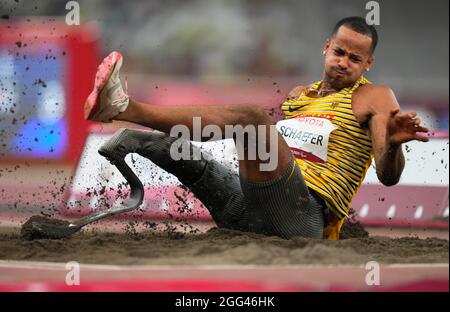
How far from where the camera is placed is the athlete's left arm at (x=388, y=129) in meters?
3.79

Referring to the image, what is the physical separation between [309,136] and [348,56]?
0.53m

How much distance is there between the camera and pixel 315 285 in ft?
10.5

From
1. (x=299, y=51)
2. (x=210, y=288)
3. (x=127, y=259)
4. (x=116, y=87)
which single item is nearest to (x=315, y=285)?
(x=210, y=288)

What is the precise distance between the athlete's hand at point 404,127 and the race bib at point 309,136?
628 mm

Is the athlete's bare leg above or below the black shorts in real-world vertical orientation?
above

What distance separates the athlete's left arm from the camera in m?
3.79

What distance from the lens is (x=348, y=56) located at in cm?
461

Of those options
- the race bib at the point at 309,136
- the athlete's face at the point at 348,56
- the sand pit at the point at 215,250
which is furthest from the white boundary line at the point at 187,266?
the athlete's face at the point at 348,56

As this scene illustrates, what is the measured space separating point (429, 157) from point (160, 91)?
→ 538cm

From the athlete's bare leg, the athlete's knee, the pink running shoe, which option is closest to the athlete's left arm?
the athlete's bare leg

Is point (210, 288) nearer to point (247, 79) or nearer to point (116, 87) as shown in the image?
point (116, 87)

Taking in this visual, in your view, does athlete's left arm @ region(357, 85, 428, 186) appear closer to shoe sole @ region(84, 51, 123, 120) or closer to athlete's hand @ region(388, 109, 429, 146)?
athlete's hand @ region(388, 109, 429, 146)

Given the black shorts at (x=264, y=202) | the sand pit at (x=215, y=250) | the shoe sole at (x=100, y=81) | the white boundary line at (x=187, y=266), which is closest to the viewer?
the white boundary line at (x=187, y=266)

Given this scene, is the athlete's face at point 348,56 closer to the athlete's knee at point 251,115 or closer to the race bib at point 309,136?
the race bib at point 309,136
